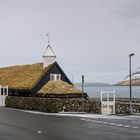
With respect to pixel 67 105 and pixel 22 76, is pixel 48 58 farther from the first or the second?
pixel 67 105

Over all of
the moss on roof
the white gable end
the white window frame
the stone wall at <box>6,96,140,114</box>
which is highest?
the white gable end

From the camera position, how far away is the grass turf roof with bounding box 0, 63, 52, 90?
57.2 meters

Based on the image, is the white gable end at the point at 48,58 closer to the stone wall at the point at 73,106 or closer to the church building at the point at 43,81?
the church building at the point at 43,81

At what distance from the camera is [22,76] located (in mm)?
62562

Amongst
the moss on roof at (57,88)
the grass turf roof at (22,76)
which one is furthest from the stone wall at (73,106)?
the grass turf roof at (22,76)

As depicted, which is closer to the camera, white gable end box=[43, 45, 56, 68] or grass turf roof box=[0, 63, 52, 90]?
grass turf roof box=[0, 63, 52, 90]

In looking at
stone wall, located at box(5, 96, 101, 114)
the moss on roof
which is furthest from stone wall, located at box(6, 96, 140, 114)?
the moss on roof

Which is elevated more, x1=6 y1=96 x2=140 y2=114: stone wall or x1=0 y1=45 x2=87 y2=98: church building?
x1=0 y1=45 x2=87 y2=98: church building

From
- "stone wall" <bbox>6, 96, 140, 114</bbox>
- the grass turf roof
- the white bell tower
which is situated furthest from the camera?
the white bell tower

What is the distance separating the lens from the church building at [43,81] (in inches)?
2101

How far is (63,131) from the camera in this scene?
26453 millimetres

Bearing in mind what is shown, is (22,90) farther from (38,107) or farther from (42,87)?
(38,107)

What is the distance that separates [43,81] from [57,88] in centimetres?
435

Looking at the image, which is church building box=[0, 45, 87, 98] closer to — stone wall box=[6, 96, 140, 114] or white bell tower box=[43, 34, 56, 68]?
white bell tower box=[43, 34, 56, 68]
